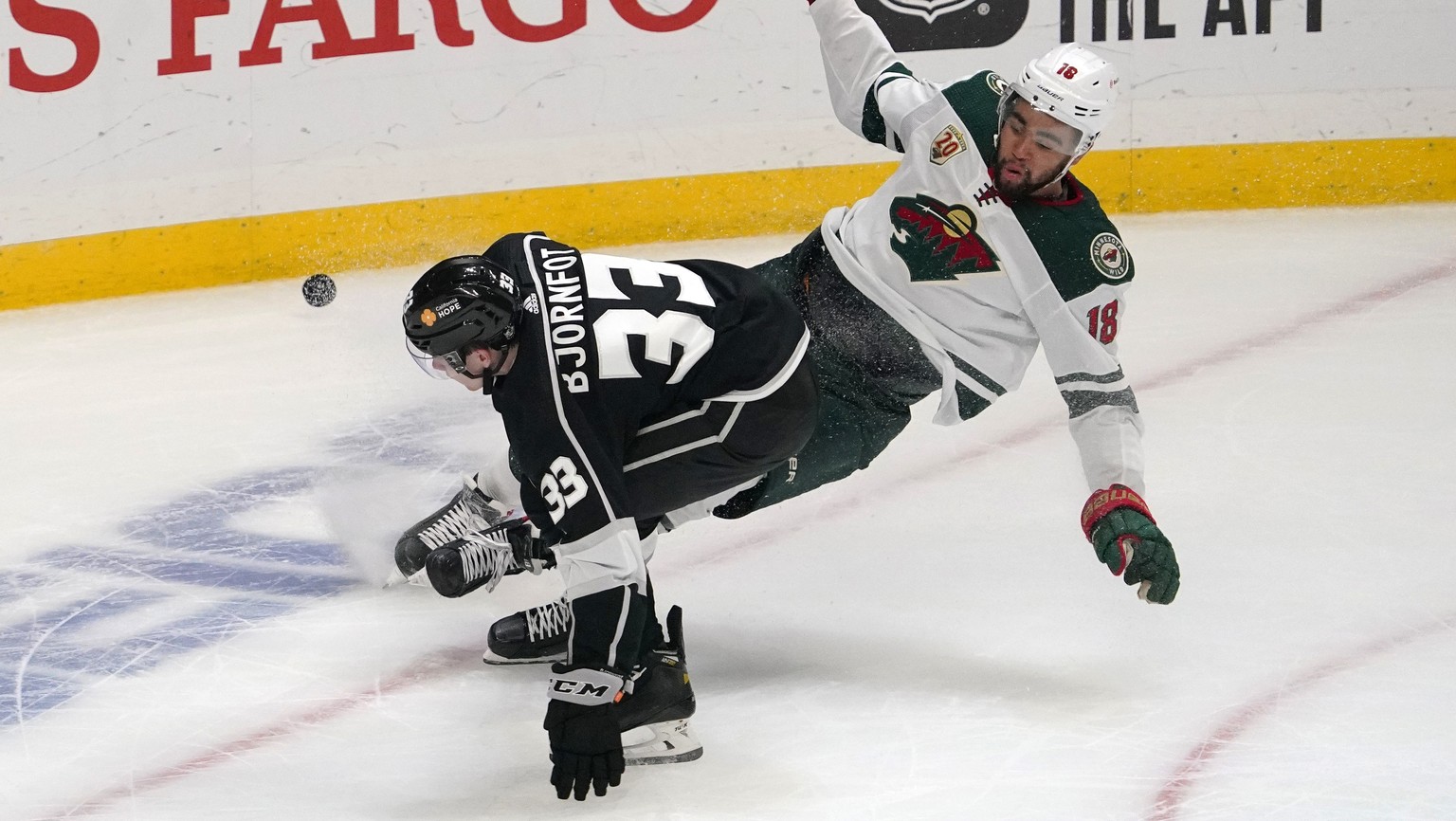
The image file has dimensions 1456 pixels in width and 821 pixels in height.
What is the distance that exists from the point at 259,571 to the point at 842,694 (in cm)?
132

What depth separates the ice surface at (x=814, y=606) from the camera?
2.75 metres

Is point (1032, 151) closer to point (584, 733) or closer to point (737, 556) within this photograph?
point (737, 556)

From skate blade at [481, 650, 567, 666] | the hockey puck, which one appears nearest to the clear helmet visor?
skate blade at [481, 650, 567, 666]

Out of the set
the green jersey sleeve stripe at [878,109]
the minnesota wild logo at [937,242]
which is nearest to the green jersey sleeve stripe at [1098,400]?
the minnesota wild logo at [937,242]

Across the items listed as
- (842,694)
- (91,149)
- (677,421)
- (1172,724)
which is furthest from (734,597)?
(91,149)

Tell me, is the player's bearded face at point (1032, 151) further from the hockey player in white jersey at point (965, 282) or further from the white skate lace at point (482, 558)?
the white skate lace at point (482, 558)

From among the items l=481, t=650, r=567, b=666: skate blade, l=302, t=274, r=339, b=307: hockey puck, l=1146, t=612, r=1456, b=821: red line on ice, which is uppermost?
l=302, t=274, r=339, b=307: hockey puck

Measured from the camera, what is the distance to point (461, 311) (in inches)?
100

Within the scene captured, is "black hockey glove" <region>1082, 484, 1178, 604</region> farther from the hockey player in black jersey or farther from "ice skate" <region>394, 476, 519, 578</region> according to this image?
"ice skate" <region>394, 476, 519, 578</region>

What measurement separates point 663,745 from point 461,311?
0.79 m

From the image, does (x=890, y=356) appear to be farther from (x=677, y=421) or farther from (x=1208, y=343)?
(x=1208, y=343)

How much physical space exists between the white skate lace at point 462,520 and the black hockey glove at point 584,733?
98 centimetres

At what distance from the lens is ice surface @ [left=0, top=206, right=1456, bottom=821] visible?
2752 mm

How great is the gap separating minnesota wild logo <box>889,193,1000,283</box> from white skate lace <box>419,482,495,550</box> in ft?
3.25
